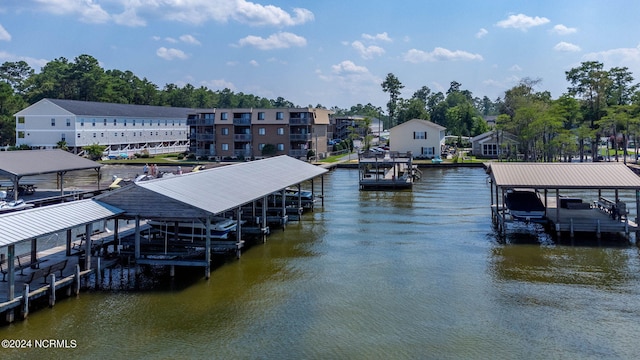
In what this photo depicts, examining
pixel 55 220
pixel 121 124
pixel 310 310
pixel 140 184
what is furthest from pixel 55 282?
pixel 121 124

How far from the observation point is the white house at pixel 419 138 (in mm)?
77375

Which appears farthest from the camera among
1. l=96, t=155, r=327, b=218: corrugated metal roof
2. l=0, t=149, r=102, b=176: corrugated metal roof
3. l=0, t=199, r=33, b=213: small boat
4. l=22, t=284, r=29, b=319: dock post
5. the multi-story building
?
the multi-story building

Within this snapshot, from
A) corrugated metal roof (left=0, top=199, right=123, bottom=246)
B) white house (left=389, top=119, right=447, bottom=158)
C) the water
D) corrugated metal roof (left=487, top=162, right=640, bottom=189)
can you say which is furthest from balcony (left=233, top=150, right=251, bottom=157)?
corrugated metal roof (left=0, top=199, right=123, bottom=246)

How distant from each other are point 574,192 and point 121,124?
7102 cm

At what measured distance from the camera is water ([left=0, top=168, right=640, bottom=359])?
15062mm

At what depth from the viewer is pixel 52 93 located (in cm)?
11162

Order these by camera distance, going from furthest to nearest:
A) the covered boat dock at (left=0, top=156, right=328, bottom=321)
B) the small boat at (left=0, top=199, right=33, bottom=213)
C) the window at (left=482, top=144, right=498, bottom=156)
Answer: the window at (left=482, top=144, right=498, bottom=156) < the small boat at (left=0, top=199, right=33, bottom=213) < the covered boat dock at (left=0, top=156, right=328, bottom=321)

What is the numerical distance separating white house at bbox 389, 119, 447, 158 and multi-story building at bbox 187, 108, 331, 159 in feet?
41.5

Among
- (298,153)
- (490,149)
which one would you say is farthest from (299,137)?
(490,149)

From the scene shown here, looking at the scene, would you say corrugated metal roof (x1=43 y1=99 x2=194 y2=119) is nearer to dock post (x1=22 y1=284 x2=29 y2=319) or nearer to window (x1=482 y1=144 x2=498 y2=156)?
window (x1=482 y1=144 x2=498 y2=156)

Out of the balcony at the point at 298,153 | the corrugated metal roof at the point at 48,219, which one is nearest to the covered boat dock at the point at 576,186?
the corrugated metal roof at the point at 48,219

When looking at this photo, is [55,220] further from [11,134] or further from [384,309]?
[11,134]

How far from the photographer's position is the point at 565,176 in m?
28.7

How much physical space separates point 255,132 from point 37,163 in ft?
137
